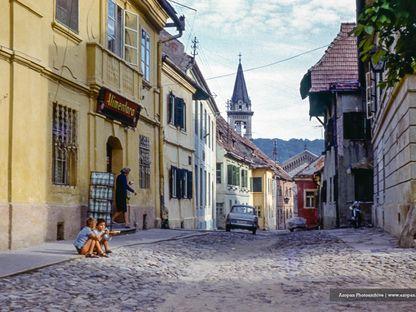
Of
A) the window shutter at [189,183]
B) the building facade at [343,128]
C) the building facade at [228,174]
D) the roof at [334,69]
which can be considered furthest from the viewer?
the building facade at [228,174]

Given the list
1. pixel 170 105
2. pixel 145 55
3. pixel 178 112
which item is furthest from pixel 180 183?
pixel 145 55

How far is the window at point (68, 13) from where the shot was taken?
48.0 feet

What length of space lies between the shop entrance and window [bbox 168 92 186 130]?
26.0 ft

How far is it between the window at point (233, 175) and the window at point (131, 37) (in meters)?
32.7

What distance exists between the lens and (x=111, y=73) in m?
17.4

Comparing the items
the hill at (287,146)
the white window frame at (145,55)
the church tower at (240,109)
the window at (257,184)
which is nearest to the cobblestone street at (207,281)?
the white window frame at (145,55)

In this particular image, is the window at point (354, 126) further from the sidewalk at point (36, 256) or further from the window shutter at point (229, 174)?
the window shutter at point (229, 174)

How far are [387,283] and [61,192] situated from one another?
8273mm

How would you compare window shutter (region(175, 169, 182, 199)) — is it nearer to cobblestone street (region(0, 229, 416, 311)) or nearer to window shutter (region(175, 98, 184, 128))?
window shutter (region(175, 98, 184, 128))

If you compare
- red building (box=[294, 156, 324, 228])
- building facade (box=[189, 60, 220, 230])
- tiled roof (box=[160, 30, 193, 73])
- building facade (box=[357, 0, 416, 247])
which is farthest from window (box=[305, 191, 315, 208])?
building facade (box=[357, 0, 416, 247])

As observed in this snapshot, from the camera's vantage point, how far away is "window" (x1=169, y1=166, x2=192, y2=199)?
2636 cm

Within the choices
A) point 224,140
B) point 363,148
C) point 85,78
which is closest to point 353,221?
point 363,148

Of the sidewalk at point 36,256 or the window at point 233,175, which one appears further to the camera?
the window at point 233,175

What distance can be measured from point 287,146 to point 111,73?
A: 597 ft
